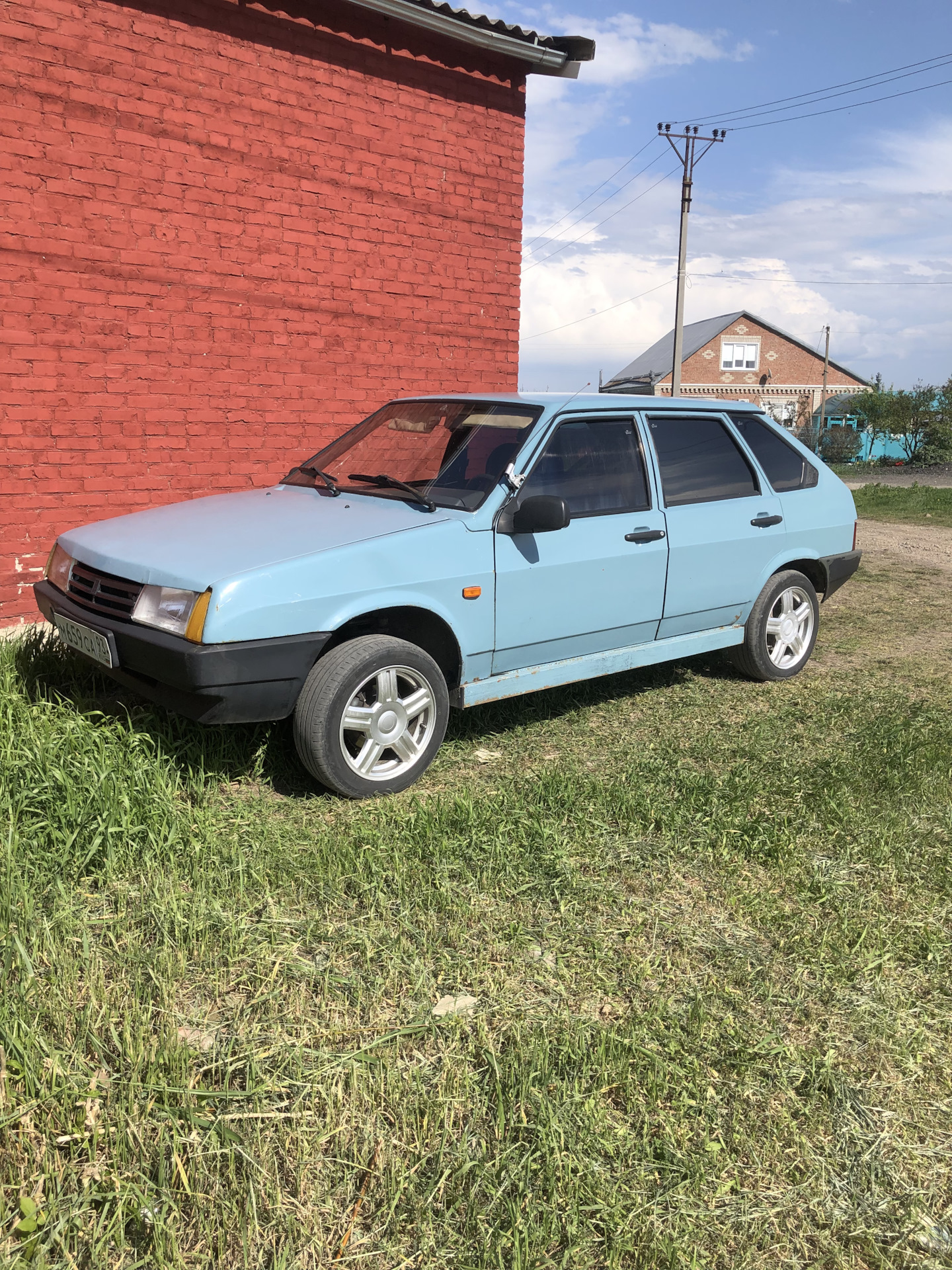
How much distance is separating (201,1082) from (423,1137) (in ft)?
1.84

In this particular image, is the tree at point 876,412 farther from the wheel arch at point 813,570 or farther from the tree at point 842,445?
the wheel arch at point 813,570

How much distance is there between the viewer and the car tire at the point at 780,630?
18.4 ft

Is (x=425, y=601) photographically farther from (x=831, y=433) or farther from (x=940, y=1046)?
(x=831, y=433)

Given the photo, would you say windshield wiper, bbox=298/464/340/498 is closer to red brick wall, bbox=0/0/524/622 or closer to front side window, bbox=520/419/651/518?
front side window, bbox=520/419/651/518

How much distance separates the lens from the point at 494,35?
8117 mm

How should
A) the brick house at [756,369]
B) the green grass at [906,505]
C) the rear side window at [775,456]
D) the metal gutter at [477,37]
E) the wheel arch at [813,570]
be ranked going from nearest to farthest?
1. the rear side window at [775,456]
2. the wheel arch at [813,570]
3. the metal gutter at [477,37]
4. the green grass at [906,505]
5. the brick house at [756,369]

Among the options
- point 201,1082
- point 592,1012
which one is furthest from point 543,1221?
point 201,1082

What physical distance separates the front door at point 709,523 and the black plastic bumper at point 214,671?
2.23 m

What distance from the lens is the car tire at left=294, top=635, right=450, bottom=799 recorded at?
3646mm

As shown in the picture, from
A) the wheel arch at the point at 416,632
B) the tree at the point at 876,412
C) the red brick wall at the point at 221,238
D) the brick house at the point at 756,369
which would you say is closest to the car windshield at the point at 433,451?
the wheel arch at the point at 416,632

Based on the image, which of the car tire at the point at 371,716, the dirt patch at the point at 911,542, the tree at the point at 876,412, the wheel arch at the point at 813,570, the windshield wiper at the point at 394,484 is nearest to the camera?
the car tire at the point at 371,716

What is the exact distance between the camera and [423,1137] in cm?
214

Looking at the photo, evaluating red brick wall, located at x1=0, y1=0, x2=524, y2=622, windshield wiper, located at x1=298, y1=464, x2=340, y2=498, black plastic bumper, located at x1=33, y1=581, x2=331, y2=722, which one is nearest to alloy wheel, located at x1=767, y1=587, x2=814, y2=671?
windshield wiper, located at x1=298, y1=464, x2=340, y2=498

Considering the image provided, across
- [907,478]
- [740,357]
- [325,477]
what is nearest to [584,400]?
[325,477]
